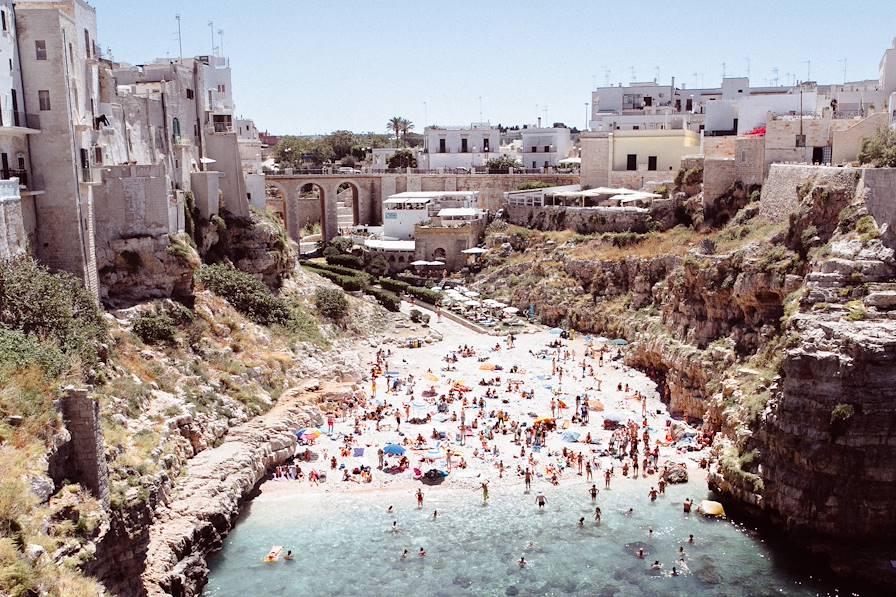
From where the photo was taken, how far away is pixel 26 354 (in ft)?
69.3

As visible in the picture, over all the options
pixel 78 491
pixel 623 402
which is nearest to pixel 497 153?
pixel 623 402

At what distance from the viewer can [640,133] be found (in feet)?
194

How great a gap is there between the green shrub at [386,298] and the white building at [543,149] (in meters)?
26.0

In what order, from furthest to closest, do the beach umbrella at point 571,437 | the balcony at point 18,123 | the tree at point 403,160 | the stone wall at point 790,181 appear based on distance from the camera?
the tree at point 403,160
the stone wall at point 790,181
the beach umbrella at point 571,437
the balcony at point 18,123

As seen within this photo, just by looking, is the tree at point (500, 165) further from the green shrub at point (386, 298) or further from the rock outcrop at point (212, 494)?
the rock outcrop at point (212, 494)

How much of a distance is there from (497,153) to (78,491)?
190ft

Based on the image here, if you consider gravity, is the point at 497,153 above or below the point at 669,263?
above

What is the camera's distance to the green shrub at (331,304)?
43.9 meters

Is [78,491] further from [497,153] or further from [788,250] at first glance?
[497,153]

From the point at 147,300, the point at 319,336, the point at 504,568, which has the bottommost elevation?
the point at 504,568

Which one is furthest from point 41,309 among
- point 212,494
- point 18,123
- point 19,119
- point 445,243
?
point 445,243

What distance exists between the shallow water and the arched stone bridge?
3703 cm

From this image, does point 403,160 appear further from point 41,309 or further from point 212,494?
point 212,494

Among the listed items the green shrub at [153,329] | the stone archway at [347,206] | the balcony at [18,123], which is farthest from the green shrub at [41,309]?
the stone archway at [347,206]
